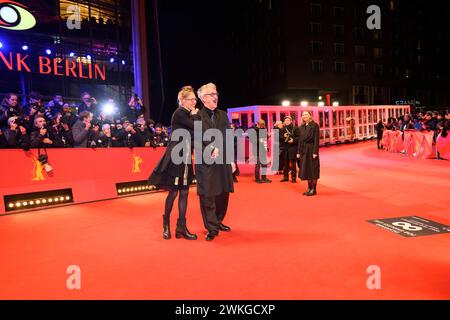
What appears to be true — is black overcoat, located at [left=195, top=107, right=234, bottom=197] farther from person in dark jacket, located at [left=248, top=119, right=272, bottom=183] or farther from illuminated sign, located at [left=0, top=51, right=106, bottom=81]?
illuminated sign, located at [left=0, top=51, right=106, bottom=81]

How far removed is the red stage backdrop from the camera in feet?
24.7

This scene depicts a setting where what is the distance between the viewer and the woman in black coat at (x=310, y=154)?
27.6 ft

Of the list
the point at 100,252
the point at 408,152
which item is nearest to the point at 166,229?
the point at 100,252

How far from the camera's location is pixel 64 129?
8.95 meters

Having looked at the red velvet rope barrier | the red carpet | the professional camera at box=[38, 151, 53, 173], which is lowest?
the red carpet

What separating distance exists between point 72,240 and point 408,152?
16413 mm

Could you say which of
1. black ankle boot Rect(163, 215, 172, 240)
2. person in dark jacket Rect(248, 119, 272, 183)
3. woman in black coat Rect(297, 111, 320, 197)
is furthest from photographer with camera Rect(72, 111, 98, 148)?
woman in black coat Rect(297, 111, 320, 197)

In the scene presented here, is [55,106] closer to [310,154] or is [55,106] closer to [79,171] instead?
[79,171]

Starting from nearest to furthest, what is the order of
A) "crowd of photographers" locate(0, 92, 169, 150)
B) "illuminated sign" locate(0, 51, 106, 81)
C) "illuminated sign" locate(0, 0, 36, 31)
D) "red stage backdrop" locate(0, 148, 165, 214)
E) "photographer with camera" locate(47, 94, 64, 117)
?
1. "red stage backdrop" locate(0, 148, 165, 214)
2. "crowd of photographers" locate(0, 92, 169, 150)
3. "photographer with camera" locate(47, 94, 64, 117)
4. "illuminated sign" locate(0, 0, 36, 31)
5. "illuminated sign" locate(0, 51, 106, 81)

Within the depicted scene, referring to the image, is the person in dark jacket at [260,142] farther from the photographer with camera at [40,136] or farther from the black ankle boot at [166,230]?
the black ankle boot at [166,230]

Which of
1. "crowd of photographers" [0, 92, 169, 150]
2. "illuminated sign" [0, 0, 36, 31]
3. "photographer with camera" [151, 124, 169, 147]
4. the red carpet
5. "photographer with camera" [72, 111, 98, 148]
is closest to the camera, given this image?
the red carpet

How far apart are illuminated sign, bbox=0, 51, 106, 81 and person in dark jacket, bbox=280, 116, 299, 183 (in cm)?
997

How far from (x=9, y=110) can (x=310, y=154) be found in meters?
6.70

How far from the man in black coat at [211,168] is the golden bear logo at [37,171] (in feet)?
14.2
